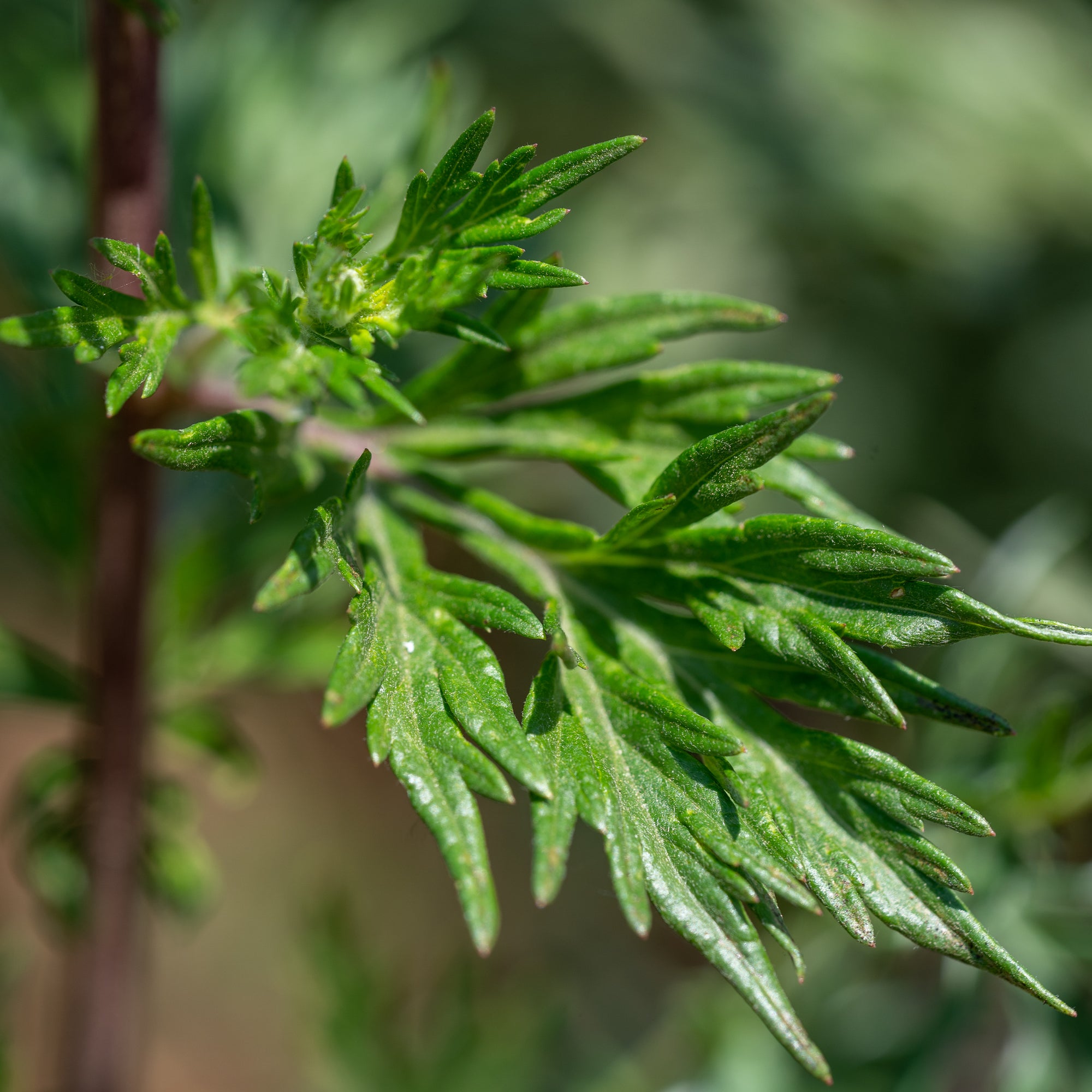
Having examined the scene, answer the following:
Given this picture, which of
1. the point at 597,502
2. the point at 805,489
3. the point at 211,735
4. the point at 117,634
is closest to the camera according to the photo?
the point at 805,489

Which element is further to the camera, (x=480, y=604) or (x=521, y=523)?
(x=521, y=523)

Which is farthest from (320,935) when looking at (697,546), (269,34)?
(269,34)

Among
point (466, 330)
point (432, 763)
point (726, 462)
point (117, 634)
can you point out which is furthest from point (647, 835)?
point (117, 634)

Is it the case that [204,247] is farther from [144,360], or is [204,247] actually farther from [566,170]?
[566,170]

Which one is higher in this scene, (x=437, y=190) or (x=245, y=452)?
(x=437, y=190)

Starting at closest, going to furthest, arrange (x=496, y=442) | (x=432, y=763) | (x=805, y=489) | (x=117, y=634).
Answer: (x=432, y=763)
(x=805, y=489)
(x=496, y=442)
(x=117, y=634)

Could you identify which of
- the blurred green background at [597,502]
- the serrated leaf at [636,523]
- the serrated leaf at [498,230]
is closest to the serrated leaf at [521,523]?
the serrated leaf at [636,523]

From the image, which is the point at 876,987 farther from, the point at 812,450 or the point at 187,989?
the point at 187,989
